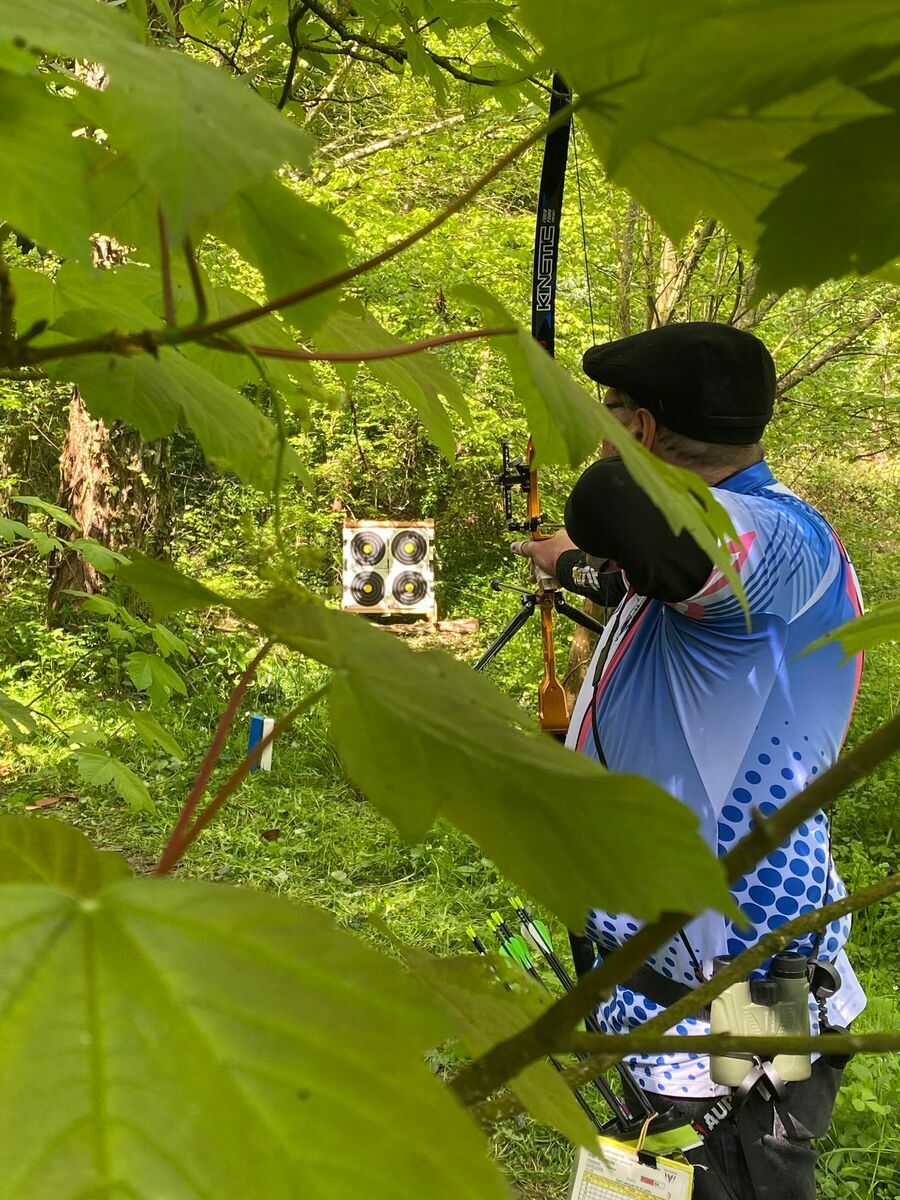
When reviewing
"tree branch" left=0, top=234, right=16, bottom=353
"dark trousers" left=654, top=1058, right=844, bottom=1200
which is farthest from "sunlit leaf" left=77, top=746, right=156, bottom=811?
"tree branch" left=0, top=234, right=16, bottom=353

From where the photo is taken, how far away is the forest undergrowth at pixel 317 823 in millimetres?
1854

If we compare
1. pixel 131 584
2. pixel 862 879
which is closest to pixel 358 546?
pixel 862 879

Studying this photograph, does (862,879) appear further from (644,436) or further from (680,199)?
(680,199)

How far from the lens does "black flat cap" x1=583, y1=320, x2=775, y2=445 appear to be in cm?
124

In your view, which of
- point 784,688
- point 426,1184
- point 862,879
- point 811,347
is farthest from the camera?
point 811,347

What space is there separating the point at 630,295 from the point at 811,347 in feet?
2.45

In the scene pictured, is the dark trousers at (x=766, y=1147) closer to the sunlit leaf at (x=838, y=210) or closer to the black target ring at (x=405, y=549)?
the sunlit leaf at (x=838, y=210)

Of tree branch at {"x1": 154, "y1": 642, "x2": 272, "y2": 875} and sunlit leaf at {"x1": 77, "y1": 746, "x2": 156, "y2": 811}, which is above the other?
tree branch at {"x1": 154, "y1": 642, "x2": 272, "y2": 875}

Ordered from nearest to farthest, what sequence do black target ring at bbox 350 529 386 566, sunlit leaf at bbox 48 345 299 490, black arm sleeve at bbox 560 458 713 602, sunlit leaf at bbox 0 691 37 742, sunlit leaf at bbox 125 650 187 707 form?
sunlit leaf at bbox 48 345 299 490, sunlit leaf at bbox 0 691 37 742, black arm sleeve at bbox 560 458 713 602, sunlit leaf at bbox 125 650 187 707, black target ring at bbox 350 529 386 566

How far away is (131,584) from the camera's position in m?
0.36

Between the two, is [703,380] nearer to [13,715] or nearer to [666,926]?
[13,715]

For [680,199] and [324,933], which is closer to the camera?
[324,933]

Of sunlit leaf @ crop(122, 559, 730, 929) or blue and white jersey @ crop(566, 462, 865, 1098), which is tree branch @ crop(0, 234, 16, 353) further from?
blue and white jersey @ crop(566, 462, 865, 1098)

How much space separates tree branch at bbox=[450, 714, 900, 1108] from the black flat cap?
1.09 meters
